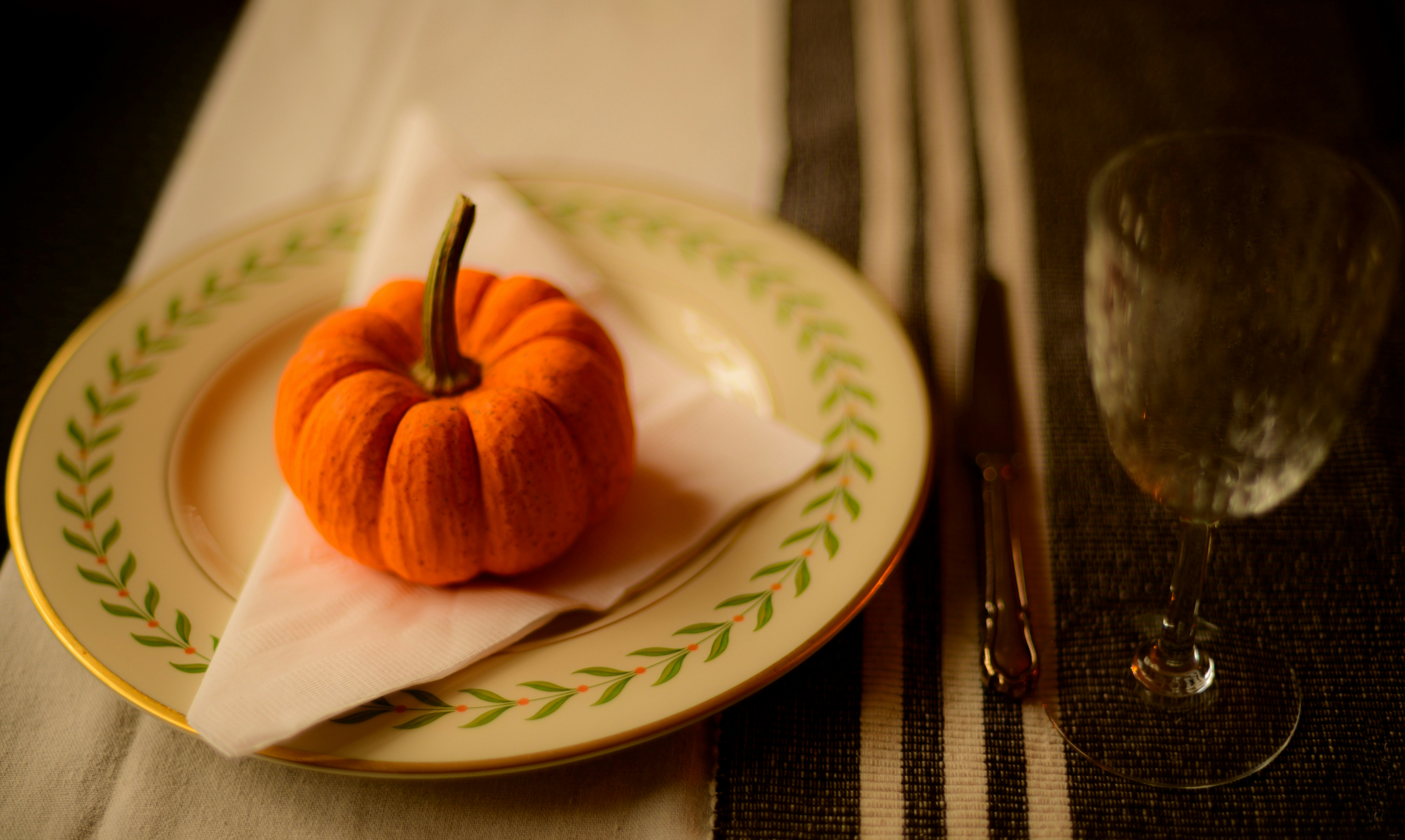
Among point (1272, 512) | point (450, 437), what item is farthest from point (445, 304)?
point (1272, 512)

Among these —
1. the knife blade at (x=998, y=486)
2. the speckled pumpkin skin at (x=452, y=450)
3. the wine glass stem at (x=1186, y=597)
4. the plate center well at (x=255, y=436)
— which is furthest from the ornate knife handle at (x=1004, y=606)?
the speckled pumpkin skin at (x=452, y=450)

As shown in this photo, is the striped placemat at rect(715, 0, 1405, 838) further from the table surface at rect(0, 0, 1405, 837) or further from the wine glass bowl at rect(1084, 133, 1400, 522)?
the wine glass bowl at rect(1084, 133, 1400, 522)

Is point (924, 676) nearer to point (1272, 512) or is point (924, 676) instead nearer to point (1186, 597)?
point (1186, 597)

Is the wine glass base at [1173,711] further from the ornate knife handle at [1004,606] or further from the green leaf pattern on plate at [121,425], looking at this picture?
the green leaf pattern on plate at [121,425]

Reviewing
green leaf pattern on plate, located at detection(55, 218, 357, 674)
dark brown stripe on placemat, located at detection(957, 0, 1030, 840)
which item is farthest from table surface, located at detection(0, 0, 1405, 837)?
green leaf pattern on plate, located at detection(55, 218, 357, 674)

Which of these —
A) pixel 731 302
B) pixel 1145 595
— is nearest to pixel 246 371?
pixel 731 302

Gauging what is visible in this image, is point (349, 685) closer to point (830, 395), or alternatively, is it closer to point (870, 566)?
point (870, 566)
